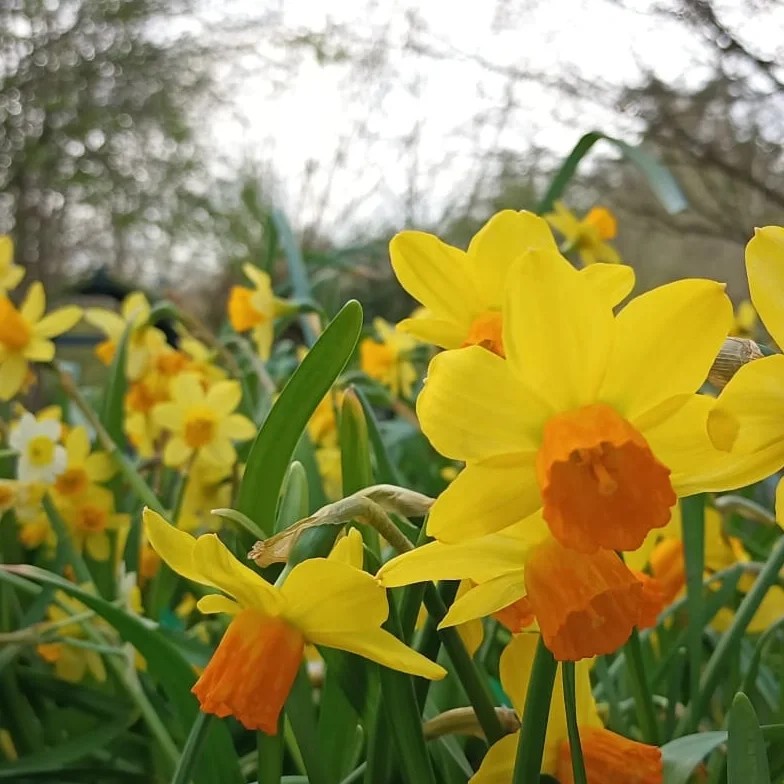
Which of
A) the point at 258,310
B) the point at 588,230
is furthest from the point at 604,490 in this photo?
the point at 588,230

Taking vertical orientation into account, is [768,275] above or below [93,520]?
above

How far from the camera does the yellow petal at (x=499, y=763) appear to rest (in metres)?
0.32

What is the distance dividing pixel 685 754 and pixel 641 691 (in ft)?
0.27

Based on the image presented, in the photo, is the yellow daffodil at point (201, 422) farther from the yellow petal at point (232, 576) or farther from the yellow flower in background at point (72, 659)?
the yellow petal at point (232, 576)

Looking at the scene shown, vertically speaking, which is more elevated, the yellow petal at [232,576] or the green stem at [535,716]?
the yellow petal at [232,576]

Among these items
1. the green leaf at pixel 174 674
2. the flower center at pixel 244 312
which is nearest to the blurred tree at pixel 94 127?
the flower center at pixel 244 312

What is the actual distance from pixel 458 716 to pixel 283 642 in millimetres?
101

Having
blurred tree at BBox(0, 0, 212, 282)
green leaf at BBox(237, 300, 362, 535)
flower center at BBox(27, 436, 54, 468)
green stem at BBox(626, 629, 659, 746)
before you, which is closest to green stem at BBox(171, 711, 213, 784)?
green leaf at BBox(237, 300, 362, 535)

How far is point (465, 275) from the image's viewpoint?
338 mm

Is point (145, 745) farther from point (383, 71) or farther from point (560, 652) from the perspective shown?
point (383, 71)

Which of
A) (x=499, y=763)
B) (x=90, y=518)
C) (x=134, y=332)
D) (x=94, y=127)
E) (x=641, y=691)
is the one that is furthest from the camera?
(x=94, y=127)

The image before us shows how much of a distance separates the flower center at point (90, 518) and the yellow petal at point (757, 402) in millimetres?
649

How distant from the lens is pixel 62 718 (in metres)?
0.62

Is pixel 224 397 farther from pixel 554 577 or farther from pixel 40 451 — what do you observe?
pixel 554 577
